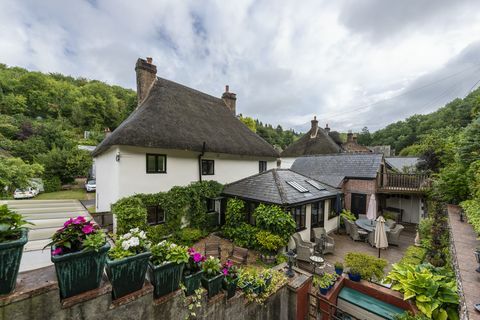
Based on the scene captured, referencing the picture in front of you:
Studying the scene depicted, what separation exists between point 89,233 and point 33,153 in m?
33.1

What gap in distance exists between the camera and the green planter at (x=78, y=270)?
187 centimetres

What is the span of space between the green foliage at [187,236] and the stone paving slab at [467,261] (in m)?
9.08

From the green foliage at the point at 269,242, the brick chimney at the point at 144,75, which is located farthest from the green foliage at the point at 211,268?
the brick chimney at the point at 144,75

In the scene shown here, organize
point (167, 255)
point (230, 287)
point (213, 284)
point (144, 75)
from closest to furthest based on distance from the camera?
point (167, 255), point (213, 284), point (230, 287), point (144, 75)

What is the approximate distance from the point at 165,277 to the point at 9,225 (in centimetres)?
178

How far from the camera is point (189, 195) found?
9836 millimetres

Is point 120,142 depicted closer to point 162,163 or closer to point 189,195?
point 162,163

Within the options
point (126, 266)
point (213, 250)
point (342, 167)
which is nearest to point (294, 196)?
point (213, 250)

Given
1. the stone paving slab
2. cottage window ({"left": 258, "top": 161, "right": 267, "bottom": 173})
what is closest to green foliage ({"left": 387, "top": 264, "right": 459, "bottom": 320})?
the stone paving slab

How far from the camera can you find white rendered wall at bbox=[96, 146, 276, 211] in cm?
799

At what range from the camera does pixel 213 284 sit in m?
3.15

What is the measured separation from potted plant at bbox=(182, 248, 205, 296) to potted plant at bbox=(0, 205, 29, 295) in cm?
190

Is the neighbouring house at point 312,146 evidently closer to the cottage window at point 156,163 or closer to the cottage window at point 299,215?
the cottage window at point 299,215

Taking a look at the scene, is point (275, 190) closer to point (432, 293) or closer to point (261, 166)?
point (261, 166)
